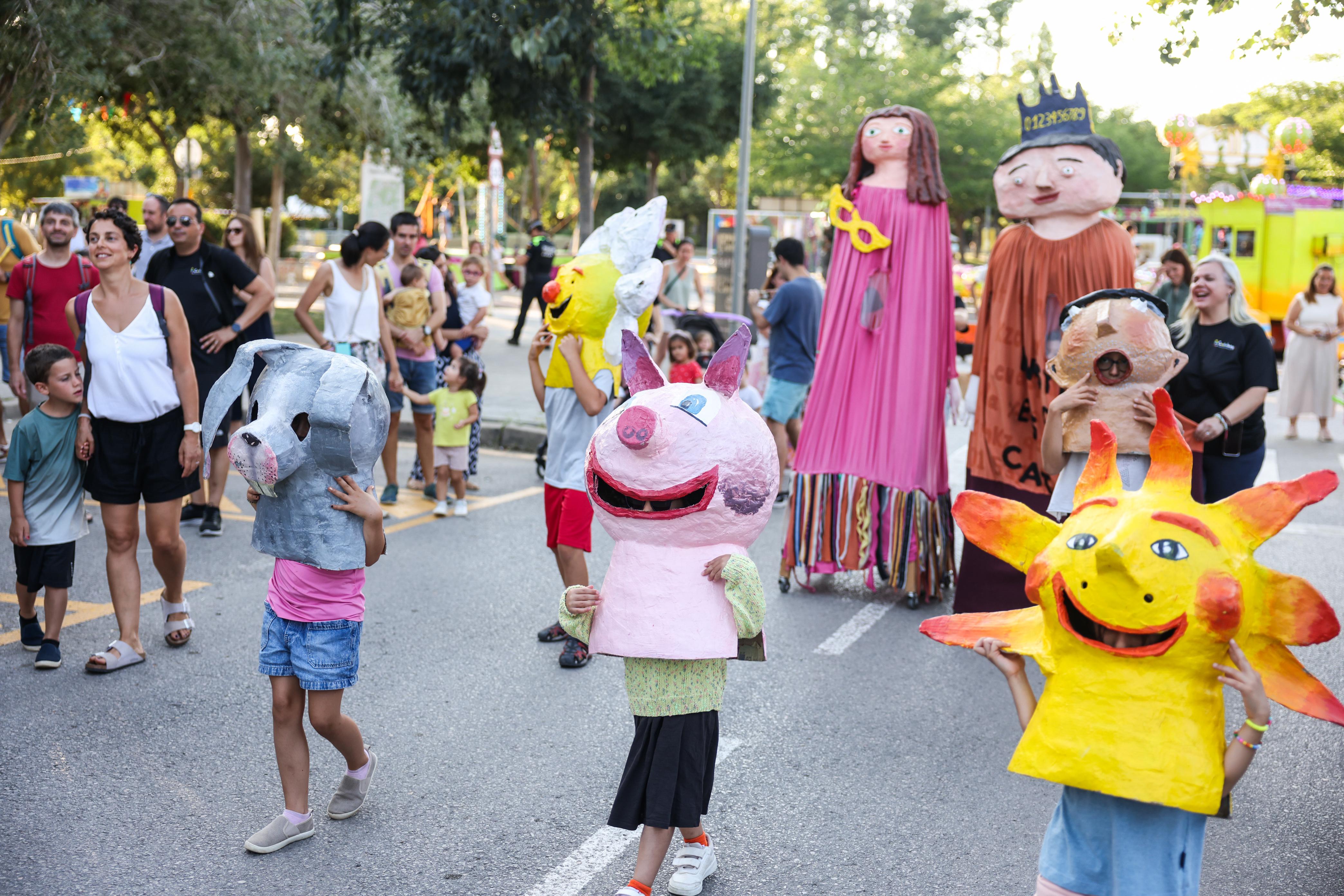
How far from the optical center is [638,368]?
11.2 ft

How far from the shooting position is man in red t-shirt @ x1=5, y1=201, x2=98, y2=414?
21.0 feet

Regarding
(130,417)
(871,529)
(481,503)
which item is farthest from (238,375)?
(481,503)

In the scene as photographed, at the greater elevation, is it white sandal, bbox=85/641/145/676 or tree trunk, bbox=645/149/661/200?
tree trunk, bbox=645/149/661/200

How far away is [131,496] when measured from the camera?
189 inches

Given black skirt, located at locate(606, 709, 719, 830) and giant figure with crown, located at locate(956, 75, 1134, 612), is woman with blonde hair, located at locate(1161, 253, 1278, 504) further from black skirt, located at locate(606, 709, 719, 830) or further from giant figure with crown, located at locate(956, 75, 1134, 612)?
black skirt, located at locate(606, 709, 719, 830)

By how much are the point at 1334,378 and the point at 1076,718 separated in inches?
443

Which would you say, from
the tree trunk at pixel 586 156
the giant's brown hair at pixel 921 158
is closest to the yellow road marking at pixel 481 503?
the giant's brown hair at pixel 921 158

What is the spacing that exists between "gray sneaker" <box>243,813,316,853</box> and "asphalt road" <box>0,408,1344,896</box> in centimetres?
3

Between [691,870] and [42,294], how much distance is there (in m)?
5.02

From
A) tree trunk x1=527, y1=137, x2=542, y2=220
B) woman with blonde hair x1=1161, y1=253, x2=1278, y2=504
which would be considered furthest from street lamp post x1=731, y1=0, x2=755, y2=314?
tree trunk x1=527, y1=137, x2=542, y2=220

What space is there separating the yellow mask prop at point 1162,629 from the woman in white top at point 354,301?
5.19m

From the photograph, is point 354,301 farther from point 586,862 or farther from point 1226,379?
point 1226,379

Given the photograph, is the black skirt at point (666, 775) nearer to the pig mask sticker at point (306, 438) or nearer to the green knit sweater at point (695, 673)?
the green knit sweater at point (695, 673)

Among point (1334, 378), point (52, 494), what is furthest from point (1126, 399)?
point (1334, 378)
